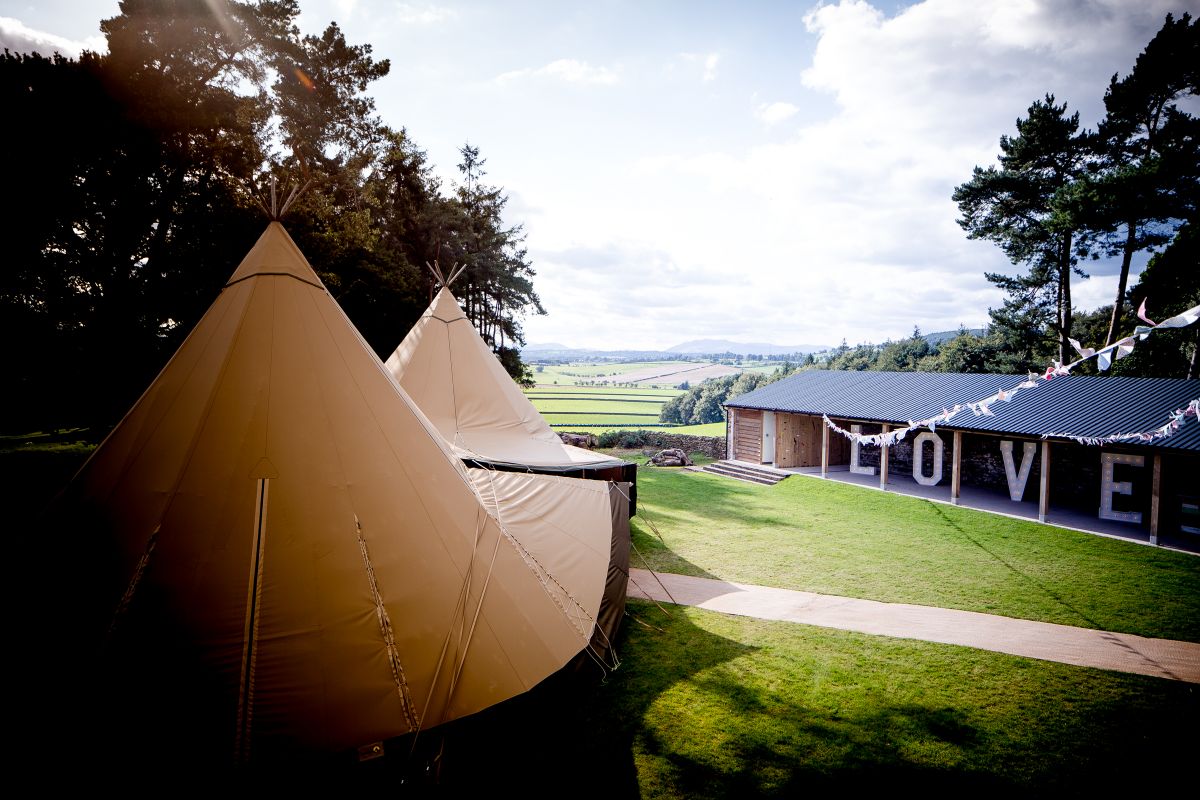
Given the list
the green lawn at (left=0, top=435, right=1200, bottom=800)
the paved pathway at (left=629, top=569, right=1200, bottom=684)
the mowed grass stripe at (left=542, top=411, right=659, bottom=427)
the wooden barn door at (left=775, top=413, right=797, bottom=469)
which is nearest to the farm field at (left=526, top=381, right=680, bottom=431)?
the mowed grass stripe at (left=542, top=411, right=659, bottom=427)

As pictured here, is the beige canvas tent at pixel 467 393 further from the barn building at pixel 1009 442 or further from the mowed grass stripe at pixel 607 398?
the mowed grass stripe at pixel 607 398

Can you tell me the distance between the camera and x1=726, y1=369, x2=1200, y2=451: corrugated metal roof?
40.7 ft

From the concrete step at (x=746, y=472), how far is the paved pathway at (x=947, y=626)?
1039cm

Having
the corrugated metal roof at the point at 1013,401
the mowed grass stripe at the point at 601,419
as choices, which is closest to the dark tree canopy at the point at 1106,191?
the corrugated metal roof at the point at 1013,401

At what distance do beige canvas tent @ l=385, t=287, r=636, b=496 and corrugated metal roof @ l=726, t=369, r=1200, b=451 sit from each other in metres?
10.6

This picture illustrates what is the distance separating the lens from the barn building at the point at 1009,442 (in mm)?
12312

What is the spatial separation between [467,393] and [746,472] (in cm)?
1249

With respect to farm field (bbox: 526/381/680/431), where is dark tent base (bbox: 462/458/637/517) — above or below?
above

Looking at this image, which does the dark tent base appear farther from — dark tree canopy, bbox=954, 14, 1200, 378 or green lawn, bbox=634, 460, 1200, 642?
dark tree canopy, bbox=954, 14, 1200, 378

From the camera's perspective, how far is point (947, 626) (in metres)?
7.30

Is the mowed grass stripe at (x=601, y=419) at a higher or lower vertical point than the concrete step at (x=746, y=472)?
lower

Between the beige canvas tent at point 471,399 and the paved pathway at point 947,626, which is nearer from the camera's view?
the paved pathway at point 947,626

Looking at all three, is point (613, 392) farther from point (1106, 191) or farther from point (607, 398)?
point (1106, 191)

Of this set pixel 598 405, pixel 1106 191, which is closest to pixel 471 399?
pixel 1106 191
